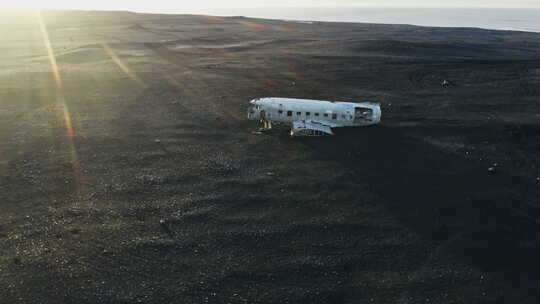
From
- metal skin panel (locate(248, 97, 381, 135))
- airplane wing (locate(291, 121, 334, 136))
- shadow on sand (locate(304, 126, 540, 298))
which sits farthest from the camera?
metal skin panel (locate(248, 97, 381, 135))

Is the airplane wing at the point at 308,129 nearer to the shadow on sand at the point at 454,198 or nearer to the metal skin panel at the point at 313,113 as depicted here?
the metal skin panel at the point at 313,113

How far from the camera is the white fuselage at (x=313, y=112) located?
38.4 m

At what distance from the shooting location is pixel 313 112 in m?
38.5

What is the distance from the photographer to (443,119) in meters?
44.4

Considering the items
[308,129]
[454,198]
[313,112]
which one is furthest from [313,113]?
[454,198]

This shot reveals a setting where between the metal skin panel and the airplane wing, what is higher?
the metal skin panel

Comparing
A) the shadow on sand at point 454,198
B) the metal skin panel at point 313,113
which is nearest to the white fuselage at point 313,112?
the metal skin panel at point 313,113

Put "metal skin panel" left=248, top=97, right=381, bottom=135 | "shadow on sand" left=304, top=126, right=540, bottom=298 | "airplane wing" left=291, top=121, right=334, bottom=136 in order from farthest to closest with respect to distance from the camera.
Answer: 1. "metal skin panel" left=248, top=97, right=381, bottom=135
2. "airplane wing" left=291, top=121, right=334, bottom=136
3. "shadow on sand" left=304, top=126, right=540, bottom=298

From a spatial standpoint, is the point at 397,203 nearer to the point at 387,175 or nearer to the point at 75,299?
the point at 387,175

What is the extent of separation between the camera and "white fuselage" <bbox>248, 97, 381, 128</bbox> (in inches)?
1513

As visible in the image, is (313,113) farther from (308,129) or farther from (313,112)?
(308,129)

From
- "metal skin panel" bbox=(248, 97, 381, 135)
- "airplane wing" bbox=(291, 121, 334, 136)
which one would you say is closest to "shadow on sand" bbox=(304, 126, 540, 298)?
"airplane wing" bbox=(291, 121, 334, 136)

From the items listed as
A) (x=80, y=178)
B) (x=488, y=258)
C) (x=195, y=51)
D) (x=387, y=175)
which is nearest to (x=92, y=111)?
(x=80, y=178)

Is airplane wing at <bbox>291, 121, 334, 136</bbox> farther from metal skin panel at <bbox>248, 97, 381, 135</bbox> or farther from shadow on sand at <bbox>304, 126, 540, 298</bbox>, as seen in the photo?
shadow on sand at <bbox>304, 126, 540, 298</bbox>
